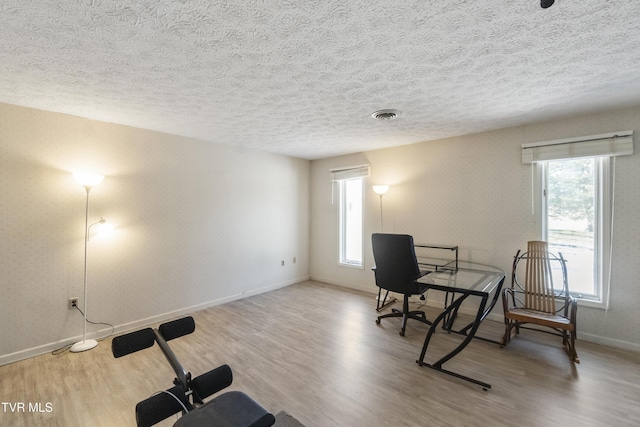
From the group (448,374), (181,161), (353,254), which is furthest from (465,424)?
(181,161)

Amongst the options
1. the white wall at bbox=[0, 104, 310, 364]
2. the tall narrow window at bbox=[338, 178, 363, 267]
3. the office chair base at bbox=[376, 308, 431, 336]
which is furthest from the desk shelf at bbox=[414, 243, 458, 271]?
the white wall at bbox=[0, 104, 310, 364]

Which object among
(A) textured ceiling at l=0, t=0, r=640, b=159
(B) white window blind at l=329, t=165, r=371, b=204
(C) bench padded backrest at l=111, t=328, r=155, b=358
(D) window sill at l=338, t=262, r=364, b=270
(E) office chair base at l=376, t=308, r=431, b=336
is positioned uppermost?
(A) textured ceiling at l=0, t=0, r=640, b=159

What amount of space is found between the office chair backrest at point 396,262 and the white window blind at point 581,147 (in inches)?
69.1

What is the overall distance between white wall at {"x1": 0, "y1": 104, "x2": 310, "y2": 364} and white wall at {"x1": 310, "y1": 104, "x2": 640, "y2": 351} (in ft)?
5.47

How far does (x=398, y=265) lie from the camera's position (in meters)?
2.89

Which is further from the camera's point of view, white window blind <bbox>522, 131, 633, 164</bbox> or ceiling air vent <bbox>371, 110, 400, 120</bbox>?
ceiling air vent <bbox>371, 110, 400, 120</bbox>

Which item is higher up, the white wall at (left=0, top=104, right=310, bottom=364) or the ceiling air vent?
the ceiling air vent

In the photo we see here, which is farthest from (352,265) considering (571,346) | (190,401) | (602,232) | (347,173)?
(190,401)

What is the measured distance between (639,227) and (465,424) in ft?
8.45

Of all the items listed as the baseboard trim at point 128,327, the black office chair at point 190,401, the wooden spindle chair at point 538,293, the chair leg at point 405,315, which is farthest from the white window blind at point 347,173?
the black office chair at point 190,401

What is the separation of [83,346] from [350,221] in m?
3.83

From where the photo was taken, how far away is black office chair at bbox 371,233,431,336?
279cm

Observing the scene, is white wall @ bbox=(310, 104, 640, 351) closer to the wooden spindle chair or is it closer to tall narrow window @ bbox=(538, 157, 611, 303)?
tall narrow window @ bbox=(538, 157, 611, 303)

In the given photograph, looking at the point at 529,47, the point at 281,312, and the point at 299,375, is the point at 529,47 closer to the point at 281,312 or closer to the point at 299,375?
the point at 299,375
